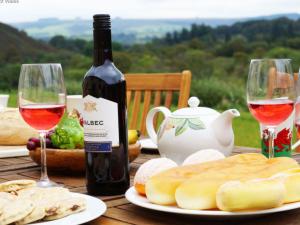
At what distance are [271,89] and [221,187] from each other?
421 millimetres

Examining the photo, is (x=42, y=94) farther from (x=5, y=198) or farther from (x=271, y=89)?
(x=271, y=89)

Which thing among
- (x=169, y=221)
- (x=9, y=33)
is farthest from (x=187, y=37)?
(x=169, y=221)

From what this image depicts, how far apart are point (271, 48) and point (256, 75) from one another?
868cm

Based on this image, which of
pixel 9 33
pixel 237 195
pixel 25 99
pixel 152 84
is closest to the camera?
pixel 237 195

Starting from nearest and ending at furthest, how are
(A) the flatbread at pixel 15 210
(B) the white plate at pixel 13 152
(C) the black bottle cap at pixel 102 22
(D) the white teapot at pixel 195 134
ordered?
1. (A) the flatbread at pixel 15 210
2. (C) the black bottle cap at pixel 102 22
3. (D) the white teapot at pixel 195 134
4. (B) the white plate at pixel 13 152

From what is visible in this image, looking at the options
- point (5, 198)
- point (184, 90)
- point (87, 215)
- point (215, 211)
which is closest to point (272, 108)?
point (215, 211)

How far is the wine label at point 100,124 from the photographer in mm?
1203

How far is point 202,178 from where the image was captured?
1.02m

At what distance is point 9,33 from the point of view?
372 inches

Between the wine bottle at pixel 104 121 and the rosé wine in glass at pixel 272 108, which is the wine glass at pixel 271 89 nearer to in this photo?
the rosé wine in glass at pixel 272 108

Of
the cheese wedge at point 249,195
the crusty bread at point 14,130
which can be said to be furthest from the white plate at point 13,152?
the cheese wedge at point 249,195

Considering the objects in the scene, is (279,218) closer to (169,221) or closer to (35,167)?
(169,221)

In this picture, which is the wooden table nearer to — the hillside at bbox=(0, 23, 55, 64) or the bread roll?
the bread roll

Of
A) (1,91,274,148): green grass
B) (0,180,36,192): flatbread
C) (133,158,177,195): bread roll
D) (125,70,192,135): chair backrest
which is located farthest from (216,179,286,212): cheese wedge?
(1,91,274,148): green grass
